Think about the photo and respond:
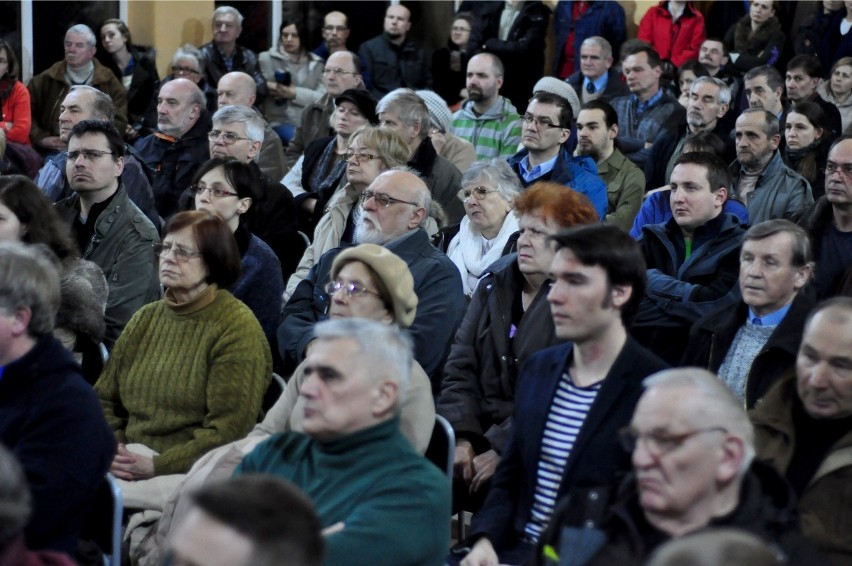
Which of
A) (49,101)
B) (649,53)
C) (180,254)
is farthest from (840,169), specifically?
(49,101)

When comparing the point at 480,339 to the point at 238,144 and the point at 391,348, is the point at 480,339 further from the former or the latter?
the point at 238,144

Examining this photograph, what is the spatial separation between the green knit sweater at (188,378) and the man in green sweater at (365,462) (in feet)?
3.28

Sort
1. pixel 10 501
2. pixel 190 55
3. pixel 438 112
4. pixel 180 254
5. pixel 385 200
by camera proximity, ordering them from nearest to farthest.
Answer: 1. pixel 10 501
2. pixel 180 254
3. pixel 385 200
4. pixel 438 112
5. pixel 190 55

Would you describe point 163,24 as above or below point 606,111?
below

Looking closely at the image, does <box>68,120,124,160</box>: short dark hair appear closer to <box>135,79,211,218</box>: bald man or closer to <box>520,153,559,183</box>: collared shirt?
→ <box>135,79,211,218</box>: bald man

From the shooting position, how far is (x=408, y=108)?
A: 20.1 ft

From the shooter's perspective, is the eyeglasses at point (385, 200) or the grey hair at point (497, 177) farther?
the grey hair at point (497, 177)

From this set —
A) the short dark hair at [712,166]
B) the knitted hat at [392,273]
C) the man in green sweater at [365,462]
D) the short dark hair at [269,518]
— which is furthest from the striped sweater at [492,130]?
the short dark hair at [269,518]

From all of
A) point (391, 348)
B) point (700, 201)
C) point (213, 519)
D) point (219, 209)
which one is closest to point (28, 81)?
point (219, 209)

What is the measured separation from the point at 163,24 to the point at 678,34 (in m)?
3.93

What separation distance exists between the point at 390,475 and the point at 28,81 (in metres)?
7.42

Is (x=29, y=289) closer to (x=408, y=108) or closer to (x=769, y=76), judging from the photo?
(x=408, y=108)

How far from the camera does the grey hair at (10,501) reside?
2.16 meters

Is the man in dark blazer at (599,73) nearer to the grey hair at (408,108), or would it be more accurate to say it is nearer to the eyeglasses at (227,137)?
the grey hair at (408,108)
